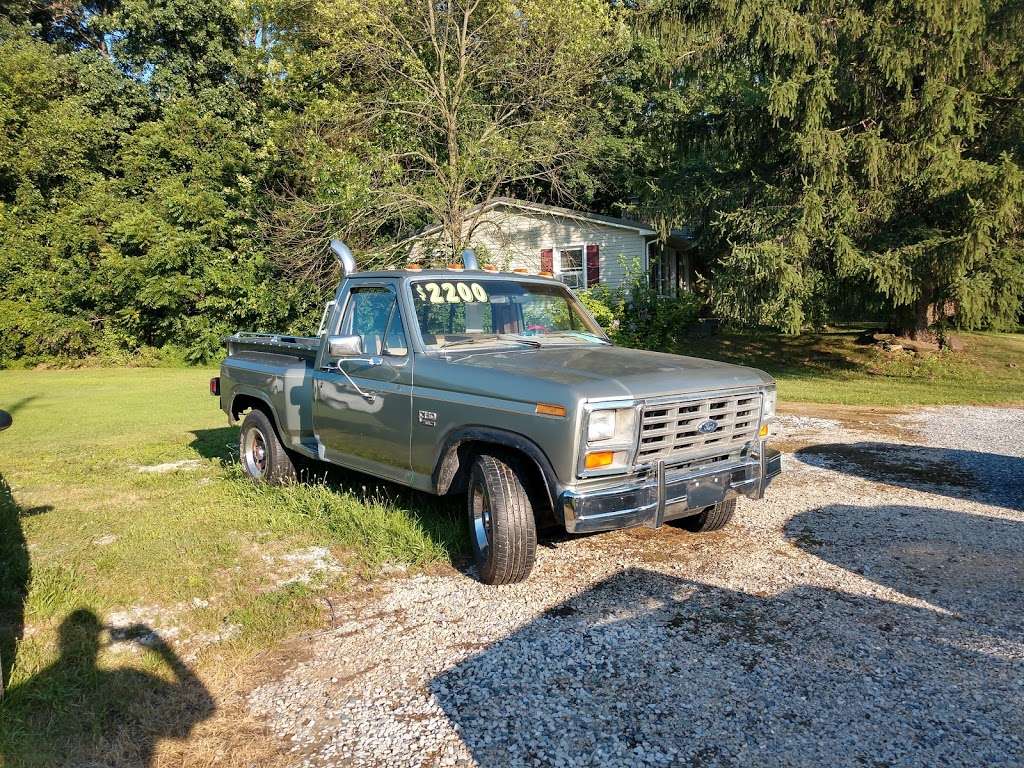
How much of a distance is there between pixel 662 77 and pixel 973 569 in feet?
68.0

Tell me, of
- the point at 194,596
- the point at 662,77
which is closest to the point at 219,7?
the point at 662,77

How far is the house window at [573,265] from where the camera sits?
25.4 metres

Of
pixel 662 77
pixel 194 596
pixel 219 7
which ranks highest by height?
pixel 219 7

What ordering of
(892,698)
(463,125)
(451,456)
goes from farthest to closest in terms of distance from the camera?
(463,125), (451,456), (892,698)

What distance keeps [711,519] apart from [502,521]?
6.76 ft

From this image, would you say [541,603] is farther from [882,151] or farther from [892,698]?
[882,151]

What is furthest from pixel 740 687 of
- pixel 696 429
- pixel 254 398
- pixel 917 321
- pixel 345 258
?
pixel 917 321

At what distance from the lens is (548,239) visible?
25516 mm

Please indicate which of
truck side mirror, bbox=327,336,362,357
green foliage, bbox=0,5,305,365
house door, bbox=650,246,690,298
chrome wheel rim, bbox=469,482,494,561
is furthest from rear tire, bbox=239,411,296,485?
Result: house door, bbox=650,246,690,298

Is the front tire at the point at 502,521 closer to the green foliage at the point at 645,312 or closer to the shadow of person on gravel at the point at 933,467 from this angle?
the shadow of person on gravel at the point at 933,467

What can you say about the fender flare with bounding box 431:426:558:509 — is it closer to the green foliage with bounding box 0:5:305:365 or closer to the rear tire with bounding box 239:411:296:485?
the rear tire with bounding box 239:411:296:485

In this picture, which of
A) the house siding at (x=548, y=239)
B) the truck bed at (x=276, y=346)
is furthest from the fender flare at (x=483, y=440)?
the house siding at (x=548, y=239)

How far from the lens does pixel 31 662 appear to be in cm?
384

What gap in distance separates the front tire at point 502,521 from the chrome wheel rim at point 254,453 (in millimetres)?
3378
